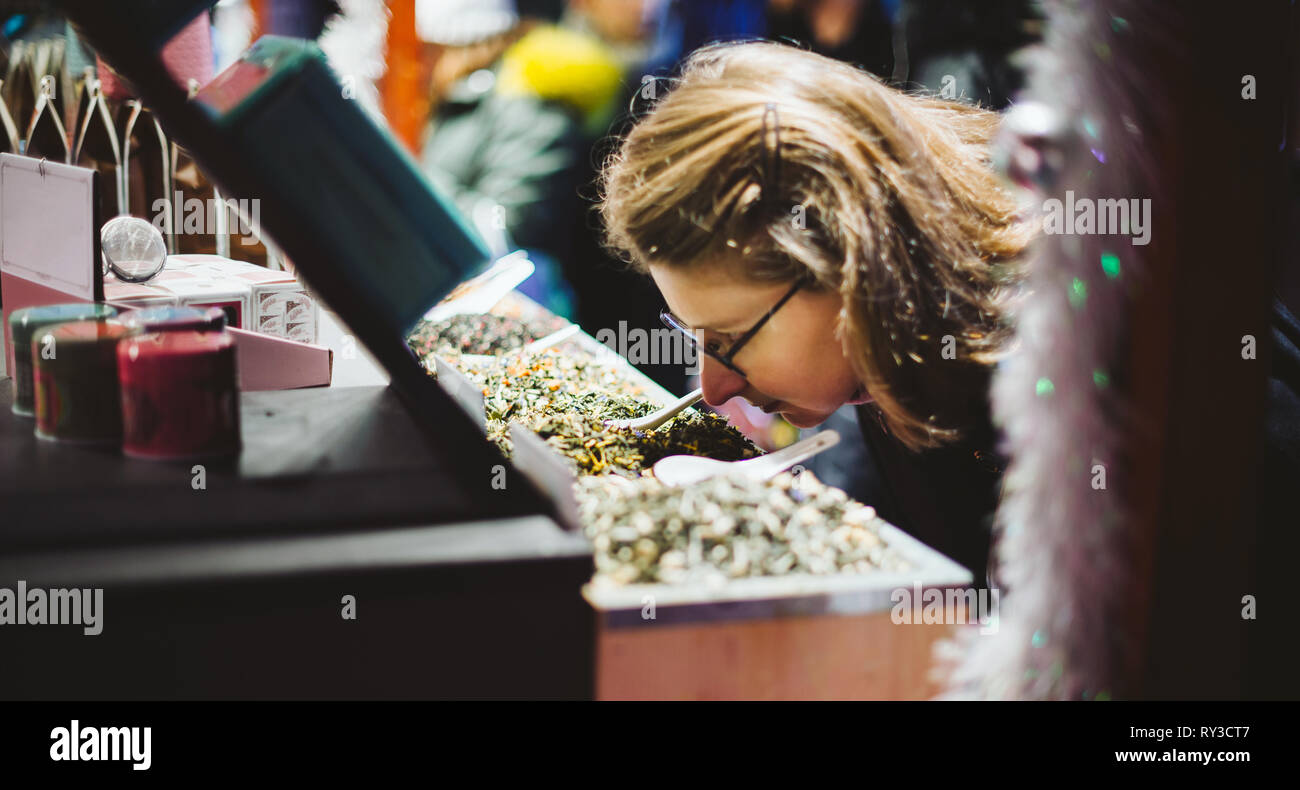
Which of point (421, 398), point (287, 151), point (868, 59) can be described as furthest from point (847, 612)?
point (868, 59)

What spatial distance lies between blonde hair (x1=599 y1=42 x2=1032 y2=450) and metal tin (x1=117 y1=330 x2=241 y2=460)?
2.07 feet

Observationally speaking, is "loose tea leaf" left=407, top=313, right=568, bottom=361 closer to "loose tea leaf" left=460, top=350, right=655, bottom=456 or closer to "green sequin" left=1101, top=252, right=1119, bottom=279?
"loose tea leaf" left=460, top=350, right=655, bottom=456

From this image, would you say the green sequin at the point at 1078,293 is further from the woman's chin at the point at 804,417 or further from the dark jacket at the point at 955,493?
the woman's chin at the point at 804,417

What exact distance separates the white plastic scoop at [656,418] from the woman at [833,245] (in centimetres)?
10

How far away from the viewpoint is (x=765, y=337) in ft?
4.65

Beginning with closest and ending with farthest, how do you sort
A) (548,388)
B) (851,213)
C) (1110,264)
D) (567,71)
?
(1110,264) < (851,213) < (548,388) < (567,71)

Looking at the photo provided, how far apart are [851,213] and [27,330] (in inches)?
36.5

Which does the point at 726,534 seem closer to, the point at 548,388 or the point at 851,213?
the point at 851,213

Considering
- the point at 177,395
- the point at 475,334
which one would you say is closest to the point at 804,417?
the point at 475,334

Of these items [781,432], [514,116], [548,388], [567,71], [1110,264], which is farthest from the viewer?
[514,116]

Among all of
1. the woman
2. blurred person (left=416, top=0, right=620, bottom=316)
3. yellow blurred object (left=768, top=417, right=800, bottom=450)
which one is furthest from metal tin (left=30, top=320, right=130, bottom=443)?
blurred person (left=416, top=0, right=620, bottom=316)

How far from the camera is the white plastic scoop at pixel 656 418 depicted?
1.52 meters

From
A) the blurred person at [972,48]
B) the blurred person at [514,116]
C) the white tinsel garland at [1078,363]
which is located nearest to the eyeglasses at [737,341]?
the white tinsel garland at [1078,363]
